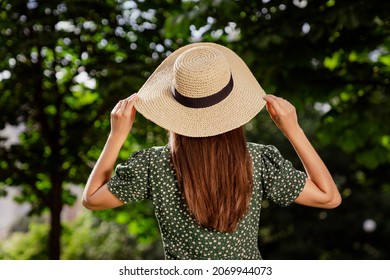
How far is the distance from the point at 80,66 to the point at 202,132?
3394 mm

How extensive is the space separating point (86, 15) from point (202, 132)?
3144mm

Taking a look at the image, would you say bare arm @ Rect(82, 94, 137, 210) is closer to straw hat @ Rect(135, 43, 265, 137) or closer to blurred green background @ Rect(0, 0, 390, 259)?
straw hat @ Rect(135, 43, 265, 137)

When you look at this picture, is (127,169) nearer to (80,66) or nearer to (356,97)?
(80,66)

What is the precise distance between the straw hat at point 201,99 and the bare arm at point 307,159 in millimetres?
72

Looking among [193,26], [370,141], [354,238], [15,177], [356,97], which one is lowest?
[354,238]

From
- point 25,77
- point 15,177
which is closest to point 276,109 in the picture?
point 25,77

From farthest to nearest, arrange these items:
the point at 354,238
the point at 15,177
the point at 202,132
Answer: the point at 354,238, the point at 15,177, the point at 202,132

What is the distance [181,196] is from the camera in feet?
6.03

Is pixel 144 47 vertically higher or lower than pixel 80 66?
higher

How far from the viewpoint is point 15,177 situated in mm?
5332

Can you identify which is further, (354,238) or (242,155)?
(354,238)

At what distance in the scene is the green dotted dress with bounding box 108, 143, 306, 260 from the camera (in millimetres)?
1834

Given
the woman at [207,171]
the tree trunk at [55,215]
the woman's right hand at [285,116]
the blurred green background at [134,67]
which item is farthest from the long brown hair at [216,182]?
the tree trunk at [55,215]
